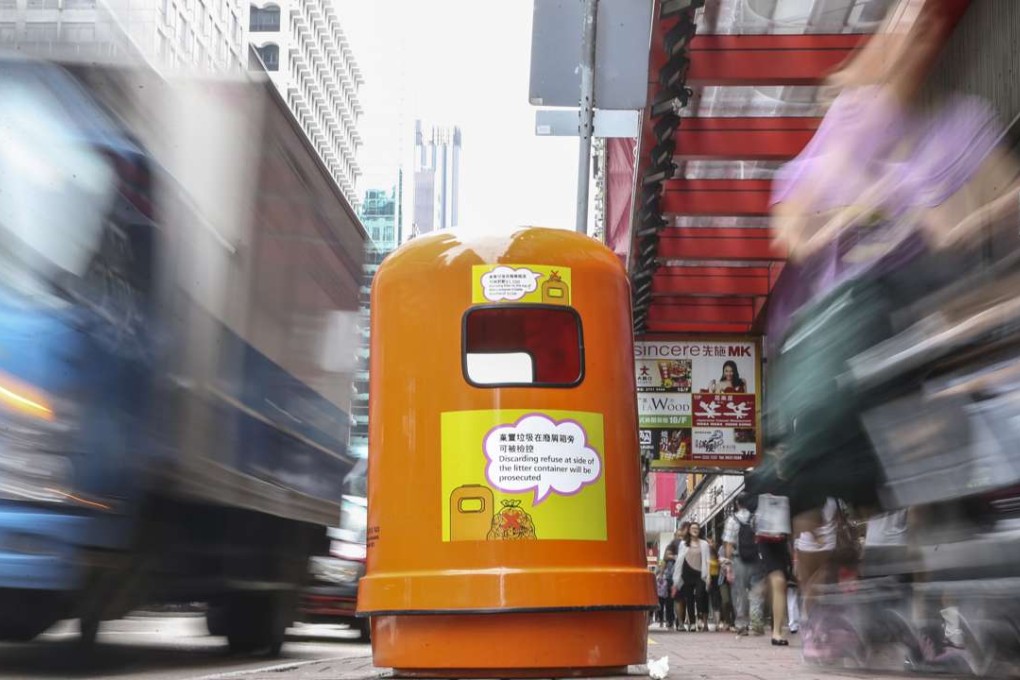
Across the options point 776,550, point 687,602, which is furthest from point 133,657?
point 687,602

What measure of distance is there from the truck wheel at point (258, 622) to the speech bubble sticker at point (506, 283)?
387 cm

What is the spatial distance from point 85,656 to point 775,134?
8.21m

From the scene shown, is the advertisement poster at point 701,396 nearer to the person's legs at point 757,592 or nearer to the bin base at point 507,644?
the person's legs at point 757,592

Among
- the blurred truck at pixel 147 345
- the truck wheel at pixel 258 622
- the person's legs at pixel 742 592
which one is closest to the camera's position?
the blurred truck at pixel 147 345

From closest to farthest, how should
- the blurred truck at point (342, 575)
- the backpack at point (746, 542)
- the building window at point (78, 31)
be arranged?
1. the building window at point (78, 31)
2. the blurred truck at point (342, 575)
3. the backpack at point (746, 542)

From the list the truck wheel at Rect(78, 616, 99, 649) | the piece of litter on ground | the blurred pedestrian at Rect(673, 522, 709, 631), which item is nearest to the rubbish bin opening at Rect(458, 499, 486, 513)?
the piece of litter on ground

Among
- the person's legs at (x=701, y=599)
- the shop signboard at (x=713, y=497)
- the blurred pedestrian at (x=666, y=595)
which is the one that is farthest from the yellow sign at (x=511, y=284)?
the shop signboard at (x=713, y=497)

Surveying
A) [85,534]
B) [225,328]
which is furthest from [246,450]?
[85,534]

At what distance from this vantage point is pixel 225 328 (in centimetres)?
762

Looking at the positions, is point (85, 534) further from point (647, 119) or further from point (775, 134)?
point (775, 134)

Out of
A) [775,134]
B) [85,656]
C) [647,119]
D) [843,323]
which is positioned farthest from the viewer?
[775,134]

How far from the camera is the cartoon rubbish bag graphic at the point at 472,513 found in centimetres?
528

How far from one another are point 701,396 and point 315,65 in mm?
110599

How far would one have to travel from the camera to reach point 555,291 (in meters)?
5.64
